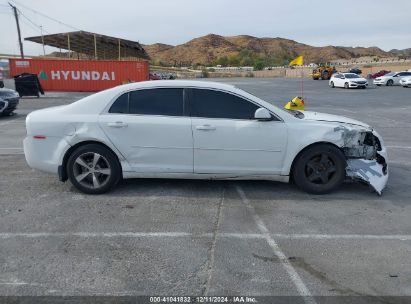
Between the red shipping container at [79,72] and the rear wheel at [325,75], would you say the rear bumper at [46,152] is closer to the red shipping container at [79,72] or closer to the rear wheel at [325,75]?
the red shipping container at [79,72]

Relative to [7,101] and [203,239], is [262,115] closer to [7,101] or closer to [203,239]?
[203,239]

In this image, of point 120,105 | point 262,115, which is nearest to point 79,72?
point 120,105

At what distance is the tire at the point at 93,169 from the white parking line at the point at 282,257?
178cm

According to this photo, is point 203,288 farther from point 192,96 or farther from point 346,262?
point 192,96

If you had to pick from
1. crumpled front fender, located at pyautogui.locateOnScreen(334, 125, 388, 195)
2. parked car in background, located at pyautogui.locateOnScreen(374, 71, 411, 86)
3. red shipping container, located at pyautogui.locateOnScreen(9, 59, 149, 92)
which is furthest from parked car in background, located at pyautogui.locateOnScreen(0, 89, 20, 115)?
parked car in background, located at pyautogui.locateOnScreen(374, 71, 411, 86)

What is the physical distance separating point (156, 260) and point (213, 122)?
2.07m

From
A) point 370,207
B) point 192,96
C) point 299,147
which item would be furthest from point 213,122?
point 370,207

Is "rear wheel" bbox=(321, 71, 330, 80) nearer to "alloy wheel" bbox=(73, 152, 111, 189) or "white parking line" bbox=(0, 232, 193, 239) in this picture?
"alloy wheel" bbox=(73, 152, 111, 189)

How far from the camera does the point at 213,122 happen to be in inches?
189

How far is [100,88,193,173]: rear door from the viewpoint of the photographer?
481cm

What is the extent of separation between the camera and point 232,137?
4.79 meters

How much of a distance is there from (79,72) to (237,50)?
5358 inches

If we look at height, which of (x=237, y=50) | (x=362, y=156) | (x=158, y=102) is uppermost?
(x=237, y=50)

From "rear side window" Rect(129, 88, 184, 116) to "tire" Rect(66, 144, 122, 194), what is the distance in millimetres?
687
